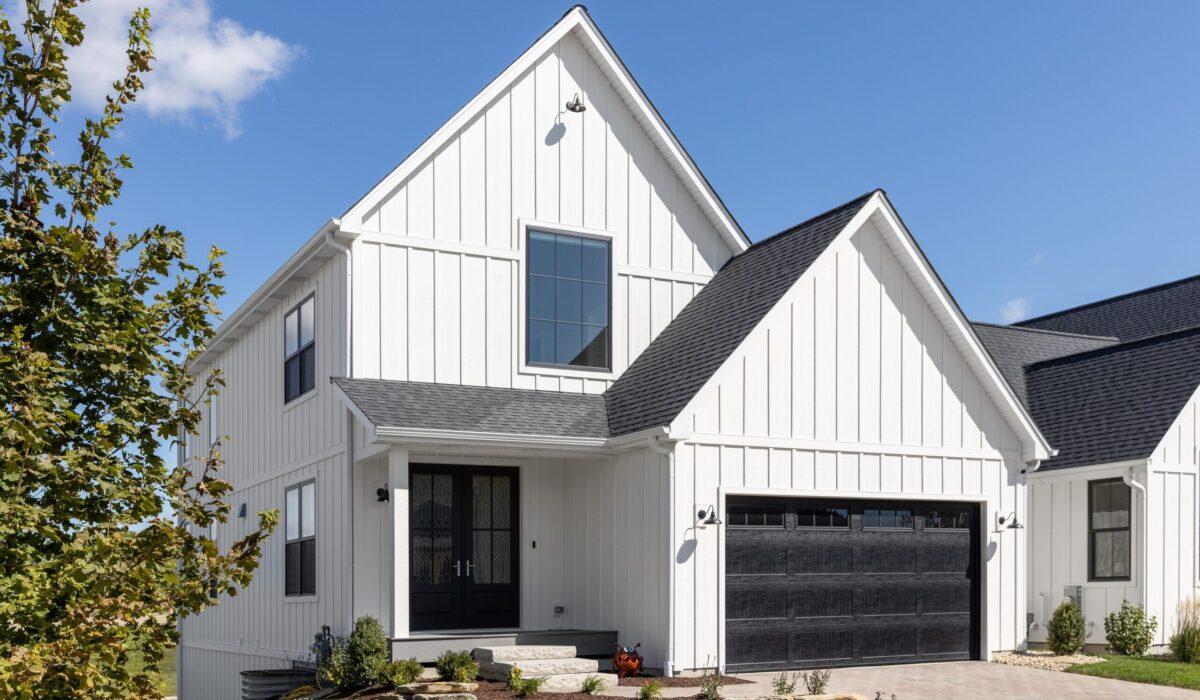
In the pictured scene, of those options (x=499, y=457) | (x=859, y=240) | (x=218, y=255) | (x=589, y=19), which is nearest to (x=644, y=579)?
(x=499, y=457)

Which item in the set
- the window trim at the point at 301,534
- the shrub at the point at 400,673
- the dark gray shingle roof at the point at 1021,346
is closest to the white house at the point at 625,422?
the window trim at the point at 301,534

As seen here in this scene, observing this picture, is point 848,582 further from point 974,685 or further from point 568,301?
point 568,301

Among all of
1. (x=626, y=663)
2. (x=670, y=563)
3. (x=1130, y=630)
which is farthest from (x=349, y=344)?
(x=1130, y=630)

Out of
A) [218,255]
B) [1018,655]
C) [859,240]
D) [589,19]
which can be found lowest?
[1018,655]

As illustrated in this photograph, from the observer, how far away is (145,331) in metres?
6.02

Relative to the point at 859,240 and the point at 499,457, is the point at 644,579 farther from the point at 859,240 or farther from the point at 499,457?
the point at 859,240

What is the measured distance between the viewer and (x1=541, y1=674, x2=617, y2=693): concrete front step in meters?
12.9

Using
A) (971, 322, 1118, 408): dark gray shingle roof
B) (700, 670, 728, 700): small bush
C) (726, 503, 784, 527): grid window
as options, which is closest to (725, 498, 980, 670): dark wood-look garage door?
(726, 503, 784, 527): grid window

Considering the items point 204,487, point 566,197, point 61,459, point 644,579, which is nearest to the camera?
point 61,459

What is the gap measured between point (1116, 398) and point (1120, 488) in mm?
1744

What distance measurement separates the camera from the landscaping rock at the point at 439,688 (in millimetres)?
12391

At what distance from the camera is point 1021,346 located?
23.8 metres

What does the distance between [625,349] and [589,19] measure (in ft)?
16.1

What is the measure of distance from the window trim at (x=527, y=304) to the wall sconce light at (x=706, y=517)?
10.5 feet
